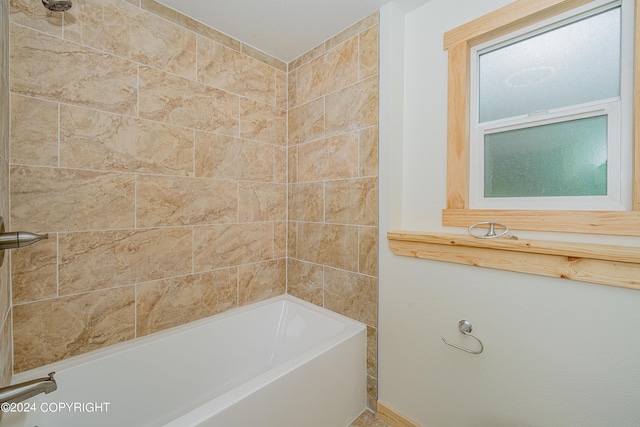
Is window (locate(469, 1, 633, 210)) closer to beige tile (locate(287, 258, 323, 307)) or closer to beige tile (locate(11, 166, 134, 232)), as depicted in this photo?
beige tile (locate(287, 258, 323, 307))

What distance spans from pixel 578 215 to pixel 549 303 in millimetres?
373

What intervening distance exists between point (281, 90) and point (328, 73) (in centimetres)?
45

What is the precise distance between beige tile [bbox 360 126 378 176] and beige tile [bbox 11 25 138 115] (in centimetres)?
126

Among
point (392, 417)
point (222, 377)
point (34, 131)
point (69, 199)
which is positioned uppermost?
point (34, 131)

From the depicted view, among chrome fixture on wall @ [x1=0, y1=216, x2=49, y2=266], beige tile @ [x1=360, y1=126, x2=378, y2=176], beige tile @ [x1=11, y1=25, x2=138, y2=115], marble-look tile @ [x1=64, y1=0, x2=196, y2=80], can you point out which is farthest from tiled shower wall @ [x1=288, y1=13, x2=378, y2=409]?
chrome fixture on wall @ [x1=0, y1=216, x2=49, y2=266]

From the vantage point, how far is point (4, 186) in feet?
3.40

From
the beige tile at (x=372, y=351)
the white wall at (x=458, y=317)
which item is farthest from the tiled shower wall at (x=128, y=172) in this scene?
the white wall at (x=458, y=317)

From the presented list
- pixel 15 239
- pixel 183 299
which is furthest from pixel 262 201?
pixel 15 239

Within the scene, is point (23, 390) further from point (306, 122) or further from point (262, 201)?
point (306, 122)

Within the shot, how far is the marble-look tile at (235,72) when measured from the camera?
1694mm

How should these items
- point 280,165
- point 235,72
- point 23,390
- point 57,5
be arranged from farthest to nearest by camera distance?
point 280,165, point 235,72, point 57,5, point 23,390

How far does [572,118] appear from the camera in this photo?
3.84 feet

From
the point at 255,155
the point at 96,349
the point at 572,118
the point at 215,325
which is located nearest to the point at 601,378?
the point at 572,118

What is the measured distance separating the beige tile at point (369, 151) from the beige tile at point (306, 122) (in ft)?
1.18
